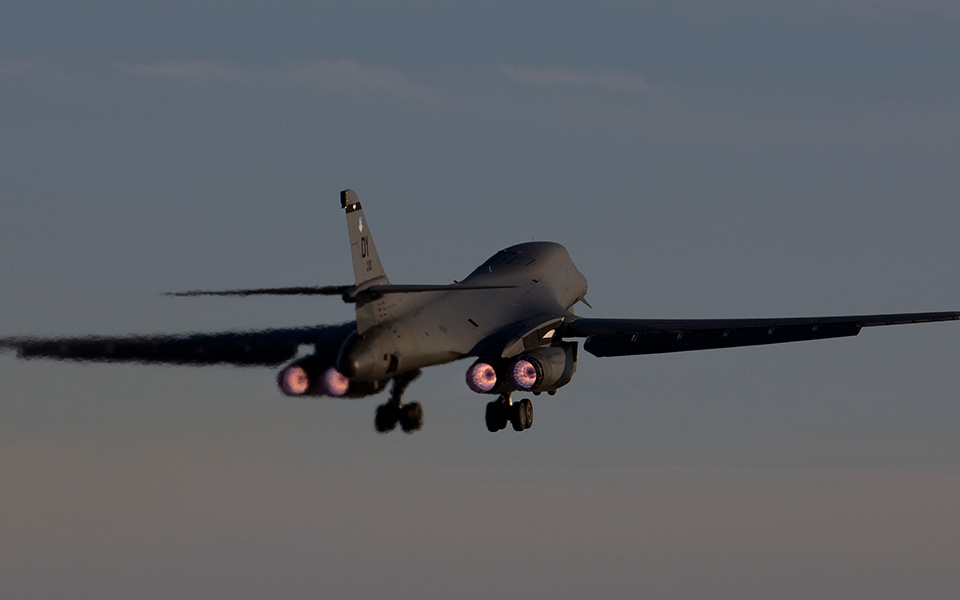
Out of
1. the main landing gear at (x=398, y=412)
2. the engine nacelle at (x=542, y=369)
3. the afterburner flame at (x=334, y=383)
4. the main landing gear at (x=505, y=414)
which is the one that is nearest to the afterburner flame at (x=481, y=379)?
the engine nacelle at (x=542, y=369)

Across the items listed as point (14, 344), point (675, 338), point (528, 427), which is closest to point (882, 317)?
point (675, 338)

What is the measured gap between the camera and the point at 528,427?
58.8 metres

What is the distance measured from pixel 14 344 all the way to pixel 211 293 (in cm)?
775

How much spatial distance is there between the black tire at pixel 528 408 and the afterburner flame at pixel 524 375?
302 centimetres

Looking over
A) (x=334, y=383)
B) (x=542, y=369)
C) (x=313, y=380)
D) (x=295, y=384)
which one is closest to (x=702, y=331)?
A: (x=542, y=369)

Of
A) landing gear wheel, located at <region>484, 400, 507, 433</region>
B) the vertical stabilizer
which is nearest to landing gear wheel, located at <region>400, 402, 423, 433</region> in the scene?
landing gear wheel, located at <region>484, 400, 507, 433</region>

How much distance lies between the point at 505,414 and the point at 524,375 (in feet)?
10.8

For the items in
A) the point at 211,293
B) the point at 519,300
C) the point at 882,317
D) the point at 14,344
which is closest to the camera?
the point at 211,293

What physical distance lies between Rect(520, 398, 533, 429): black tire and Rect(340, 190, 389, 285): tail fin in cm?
803

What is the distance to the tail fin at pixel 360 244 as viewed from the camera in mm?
51719

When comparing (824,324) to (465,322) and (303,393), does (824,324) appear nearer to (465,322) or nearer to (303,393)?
(465,322)

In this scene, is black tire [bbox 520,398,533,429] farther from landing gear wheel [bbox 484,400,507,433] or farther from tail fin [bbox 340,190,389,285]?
tail fin [bbox 340,190,389,285]

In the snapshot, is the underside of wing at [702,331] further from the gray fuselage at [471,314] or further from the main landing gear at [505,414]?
the main landing gear at [505,414]

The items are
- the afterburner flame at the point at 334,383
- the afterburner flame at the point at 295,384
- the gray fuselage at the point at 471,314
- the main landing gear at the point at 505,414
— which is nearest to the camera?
the gray fuselage at the point at 471,314
